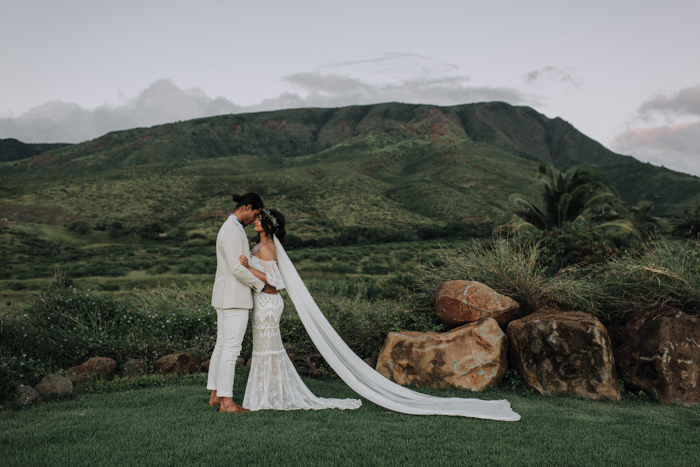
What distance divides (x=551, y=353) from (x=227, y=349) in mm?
4145

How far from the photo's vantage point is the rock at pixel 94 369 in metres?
5.95

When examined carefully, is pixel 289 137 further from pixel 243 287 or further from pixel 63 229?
pixel 243 287

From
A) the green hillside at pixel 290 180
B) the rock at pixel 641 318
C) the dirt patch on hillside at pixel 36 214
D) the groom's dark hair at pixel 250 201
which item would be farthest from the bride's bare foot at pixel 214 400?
the dirt patch on hillside at pixel 36 214

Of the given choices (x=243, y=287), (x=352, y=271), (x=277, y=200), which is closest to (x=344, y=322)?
(x=243, y=287)

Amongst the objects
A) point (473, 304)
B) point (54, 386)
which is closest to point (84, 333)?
point (54, 386)

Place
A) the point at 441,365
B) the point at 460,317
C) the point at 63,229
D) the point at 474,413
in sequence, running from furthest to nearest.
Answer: the point at 63,229
the point at 460,317
the point at 441,365
the point at 474,413

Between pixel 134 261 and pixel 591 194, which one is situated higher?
pixel 591 194

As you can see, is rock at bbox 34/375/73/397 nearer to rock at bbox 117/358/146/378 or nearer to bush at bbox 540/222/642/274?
rock at bbox 117/358/146/378

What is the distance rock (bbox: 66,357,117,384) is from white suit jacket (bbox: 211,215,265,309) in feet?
8.42

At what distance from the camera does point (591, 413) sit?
487 cm

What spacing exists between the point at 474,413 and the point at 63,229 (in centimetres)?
4533

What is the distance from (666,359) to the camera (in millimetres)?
5484

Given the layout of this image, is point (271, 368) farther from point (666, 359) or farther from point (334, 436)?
point (666, 359)

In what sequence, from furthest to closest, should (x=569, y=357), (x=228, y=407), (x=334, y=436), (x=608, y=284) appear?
(x=608, y=284)
(x=569, y=357)
(x=228, y=407)
(x=334, y=436)
